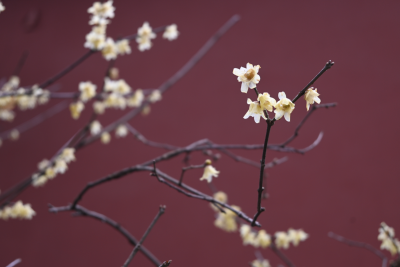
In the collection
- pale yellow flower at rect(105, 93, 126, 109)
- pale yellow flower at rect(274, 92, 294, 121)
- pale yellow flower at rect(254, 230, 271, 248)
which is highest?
pale yellow flower at rect(105, 93, 126, 109)

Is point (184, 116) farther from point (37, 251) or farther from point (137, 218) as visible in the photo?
point (37, 251)

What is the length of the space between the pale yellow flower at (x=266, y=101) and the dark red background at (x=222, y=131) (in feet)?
3.47

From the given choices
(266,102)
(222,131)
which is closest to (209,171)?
(266,102)

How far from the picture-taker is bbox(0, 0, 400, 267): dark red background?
4.86 ft

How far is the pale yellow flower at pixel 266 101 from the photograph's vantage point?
20.3 inches

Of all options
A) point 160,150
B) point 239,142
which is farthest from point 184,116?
point 239,142

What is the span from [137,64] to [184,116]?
17.2 inches

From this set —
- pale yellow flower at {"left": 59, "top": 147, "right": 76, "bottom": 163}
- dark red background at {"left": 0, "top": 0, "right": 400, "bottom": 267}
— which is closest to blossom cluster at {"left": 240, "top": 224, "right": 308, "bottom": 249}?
dark red background at {"left": 0, "top": 0, "right": 400, "bottom": 267}

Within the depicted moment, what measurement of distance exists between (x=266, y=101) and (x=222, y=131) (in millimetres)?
1111

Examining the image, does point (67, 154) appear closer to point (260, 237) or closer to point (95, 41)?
point (95, 41)

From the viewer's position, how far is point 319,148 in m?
1.53

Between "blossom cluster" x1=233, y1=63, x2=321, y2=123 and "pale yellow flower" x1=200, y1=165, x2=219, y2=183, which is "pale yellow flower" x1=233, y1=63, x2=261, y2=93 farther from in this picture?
"pale yellow flower" x1=200, y1=165, x2=219, y2=183

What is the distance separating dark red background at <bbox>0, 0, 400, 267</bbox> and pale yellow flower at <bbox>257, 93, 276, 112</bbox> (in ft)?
3.47

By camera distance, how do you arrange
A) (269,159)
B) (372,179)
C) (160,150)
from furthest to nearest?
(160,150), (269,159), (372,179)
